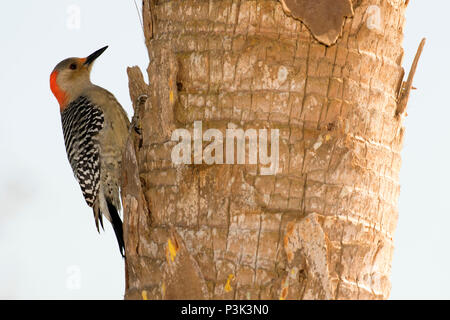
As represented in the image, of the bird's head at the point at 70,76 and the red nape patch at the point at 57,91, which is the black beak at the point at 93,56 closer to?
the bird's head at the point at 70,76

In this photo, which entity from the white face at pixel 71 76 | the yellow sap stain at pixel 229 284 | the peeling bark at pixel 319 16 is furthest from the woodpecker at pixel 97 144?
the peeling bark at pixel 319 16

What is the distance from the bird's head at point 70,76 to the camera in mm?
7578

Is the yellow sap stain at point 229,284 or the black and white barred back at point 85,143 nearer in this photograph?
the yellow sap stain at point 229,284

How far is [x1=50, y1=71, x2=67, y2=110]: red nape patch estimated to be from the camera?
762 cm

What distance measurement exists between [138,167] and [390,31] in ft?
5.79

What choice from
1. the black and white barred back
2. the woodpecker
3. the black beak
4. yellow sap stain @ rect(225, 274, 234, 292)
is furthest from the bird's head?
yellow sap stain @ rect(225, 274, 234, 292)

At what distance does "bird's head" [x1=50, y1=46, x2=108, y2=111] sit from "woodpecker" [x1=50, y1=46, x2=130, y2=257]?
116mm

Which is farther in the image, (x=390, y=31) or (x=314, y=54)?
(x=390, y=31)

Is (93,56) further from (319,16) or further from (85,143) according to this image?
(319,16)

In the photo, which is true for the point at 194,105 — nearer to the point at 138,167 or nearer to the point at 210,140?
the point at 210,140

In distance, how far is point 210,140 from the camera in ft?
11.7

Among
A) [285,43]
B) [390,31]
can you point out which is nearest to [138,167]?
[285,43]

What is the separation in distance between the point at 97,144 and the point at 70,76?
4.33 feet

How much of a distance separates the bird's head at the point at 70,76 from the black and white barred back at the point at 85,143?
362 millimetres
